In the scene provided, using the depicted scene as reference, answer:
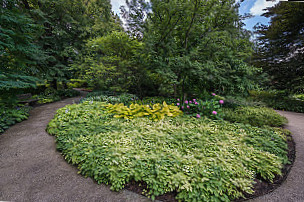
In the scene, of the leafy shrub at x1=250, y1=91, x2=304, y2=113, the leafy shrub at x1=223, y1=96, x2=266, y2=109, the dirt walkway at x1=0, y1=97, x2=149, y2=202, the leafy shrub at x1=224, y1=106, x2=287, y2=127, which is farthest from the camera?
the leafy shrub at x1=250, y1=91, x2=304, y2=113

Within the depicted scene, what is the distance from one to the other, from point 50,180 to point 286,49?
10998 millimetres

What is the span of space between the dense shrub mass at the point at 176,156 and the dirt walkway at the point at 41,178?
137mm

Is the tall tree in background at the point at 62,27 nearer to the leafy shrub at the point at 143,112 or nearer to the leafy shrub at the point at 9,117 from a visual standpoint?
the leafy shrub at the point at 9,117

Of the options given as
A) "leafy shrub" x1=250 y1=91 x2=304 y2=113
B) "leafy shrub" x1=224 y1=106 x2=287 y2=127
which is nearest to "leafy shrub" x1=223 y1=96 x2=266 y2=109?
"leafy shrub" x1=224 y1=106 x2=287 y2=127

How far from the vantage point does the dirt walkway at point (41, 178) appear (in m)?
1.67

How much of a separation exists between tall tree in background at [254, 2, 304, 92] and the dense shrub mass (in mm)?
6284

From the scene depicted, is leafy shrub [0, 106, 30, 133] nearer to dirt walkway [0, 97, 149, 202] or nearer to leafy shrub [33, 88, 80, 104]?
dirt walkway [0, 97, 149, 202]

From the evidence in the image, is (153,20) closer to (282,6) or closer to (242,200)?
(242,200)

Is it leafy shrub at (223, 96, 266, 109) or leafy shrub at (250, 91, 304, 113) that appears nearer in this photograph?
leafy shrub at (223, 96, 266, 109)

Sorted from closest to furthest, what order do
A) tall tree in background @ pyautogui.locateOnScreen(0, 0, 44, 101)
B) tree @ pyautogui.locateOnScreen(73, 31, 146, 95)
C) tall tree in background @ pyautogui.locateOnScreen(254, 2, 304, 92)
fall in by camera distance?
tall tree in background @ pyautogui.locateOnScreen(0, 0, 44, 101) → tree @ pyautogui.locateOnScreen(73, 31, 146, 95) → tall tree in background @ pyautogui.locateOnScreen(254, 2, 304, 92)

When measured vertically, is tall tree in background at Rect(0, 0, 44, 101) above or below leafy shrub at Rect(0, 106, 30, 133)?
above

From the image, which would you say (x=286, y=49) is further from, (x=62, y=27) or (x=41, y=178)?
(x=62, y=27)

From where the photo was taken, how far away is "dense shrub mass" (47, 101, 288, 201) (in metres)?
1.74

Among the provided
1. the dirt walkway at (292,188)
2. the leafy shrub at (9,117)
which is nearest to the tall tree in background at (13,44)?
the leafy shrub at (9,117)
